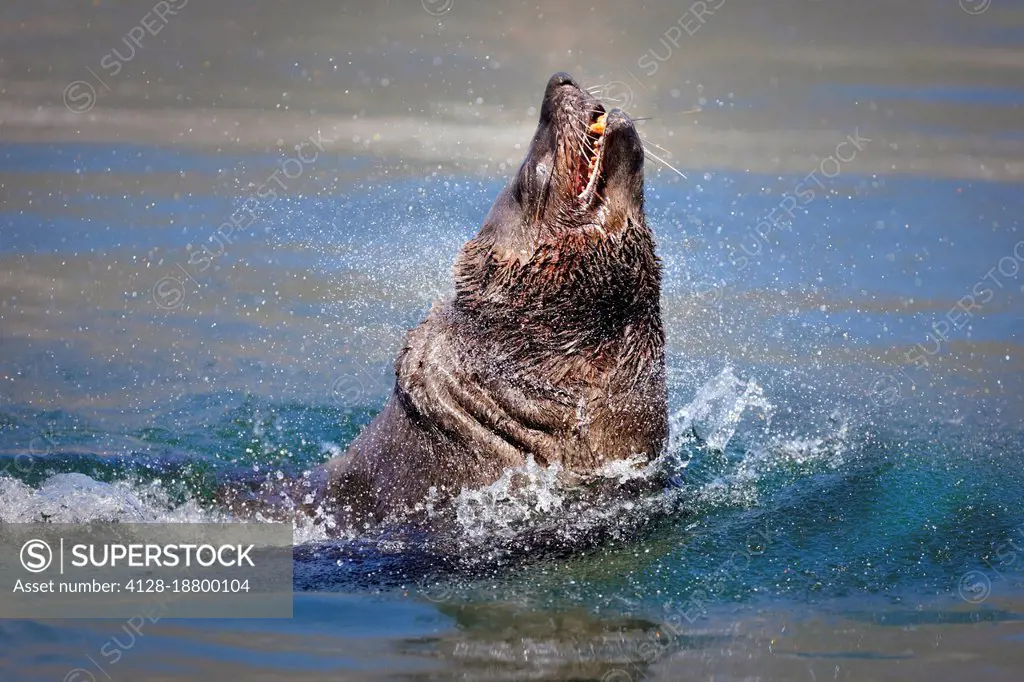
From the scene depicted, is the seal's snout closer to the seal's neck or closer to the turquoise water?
the seal's neck

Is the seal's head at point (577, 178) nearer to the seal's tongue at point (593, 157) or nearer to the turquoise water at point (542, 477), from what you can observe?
the seal's tongue at point (593, 157)

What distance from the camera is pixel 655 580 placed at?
521 centimetres

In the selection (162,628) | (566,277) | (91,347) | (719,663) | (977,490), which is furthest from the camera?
(91,347)

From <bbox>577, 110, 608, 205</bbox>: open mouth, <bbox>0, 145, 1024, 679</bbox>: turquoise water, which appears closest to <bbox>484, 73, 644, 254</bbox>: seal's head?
<bbox>577, 110, 608, 205</bbox>: open mouth

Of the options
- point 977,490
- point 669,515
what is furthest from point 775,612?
point 977,490

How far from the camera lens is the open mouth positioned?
564cm

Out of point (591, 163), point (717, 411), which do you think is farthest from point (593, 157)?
point (717, 411)

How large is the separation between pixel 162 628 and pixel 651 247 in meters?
2.56

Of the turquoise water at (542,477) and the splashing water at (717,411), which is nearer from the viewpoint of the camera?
the turquoise water at (542,477)

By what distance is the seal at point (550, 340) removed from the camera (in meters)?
5.66

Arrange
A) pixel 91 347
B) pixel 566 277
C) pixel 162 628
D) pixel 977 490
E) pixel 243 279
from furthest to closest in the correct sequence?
pixel 243 279 → pixel 91 347 → pixel 977 490 → pixel 566 277 → pixel 162 628

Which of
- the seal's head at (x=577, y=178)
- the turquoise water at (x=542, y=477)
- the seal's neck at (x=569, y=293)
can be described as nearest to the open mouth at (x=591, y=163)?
the seal's head at (x=577, y=178)

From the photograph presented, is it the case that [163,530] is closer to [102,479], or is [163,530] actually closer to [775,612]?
[102,479]

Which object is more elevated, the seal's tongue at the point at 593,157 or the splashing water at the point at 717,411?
the seal's tongue at the point at 593,157
